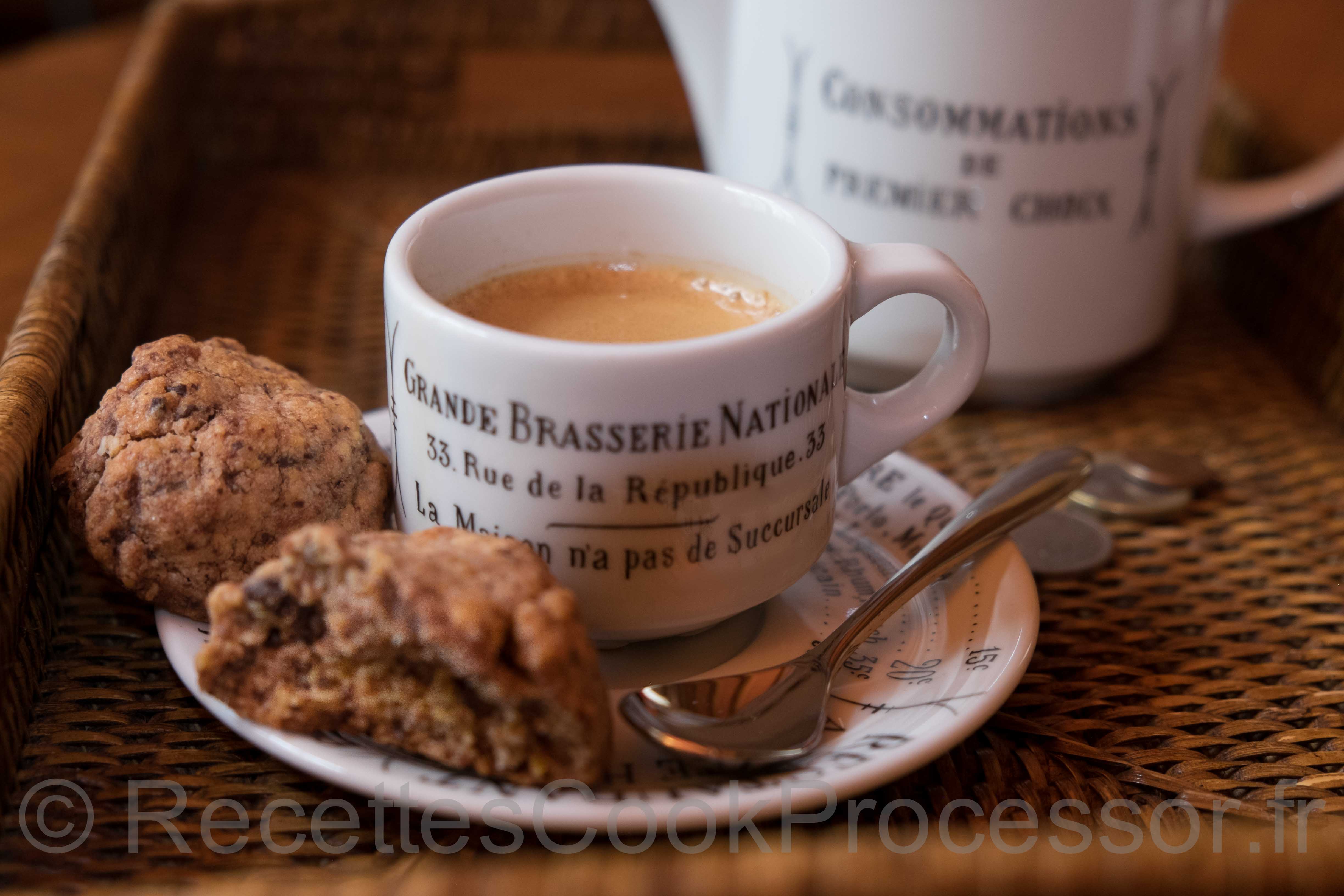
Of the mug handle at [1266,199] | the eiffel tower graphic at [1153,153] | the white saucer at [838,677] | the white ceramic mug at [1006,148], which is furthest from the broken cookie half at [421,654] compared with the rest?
the mug handle at [1266,199]

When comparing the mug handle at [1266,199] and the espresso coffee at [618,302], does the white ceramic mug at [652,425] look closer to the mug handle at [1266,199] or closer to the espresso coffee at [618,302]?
the espresso coffee at [618,302]

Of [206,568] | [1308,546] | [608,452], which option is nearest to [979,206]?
[1308,546]

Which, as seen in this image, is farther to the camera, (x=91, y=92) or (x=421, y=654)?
(x=91, y=92)

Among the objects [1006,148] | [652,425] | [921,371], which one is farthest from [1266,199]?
[652,425]

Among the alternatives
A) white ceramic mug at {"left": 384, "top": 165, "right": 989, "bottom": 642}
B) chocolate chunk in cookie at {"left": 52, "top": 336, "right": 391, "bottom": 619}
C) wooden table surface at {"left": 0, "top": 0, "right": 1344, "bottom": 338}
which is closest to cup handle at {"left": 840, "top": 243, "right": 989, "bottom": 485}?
white ceramic mug at {"left": 384, "top": 165, "right": 989, "bottom": 642}

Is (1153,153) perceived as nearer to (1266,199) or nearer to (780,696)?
(1266,199)

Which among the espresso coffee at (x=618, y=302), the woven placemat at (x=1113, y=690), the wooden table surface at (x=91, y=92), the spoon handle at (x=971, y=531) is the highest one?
the espresso coffee at (x=618, y=302)

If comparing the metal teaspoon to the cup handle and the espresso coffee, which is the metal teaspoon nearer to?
the cup handle
